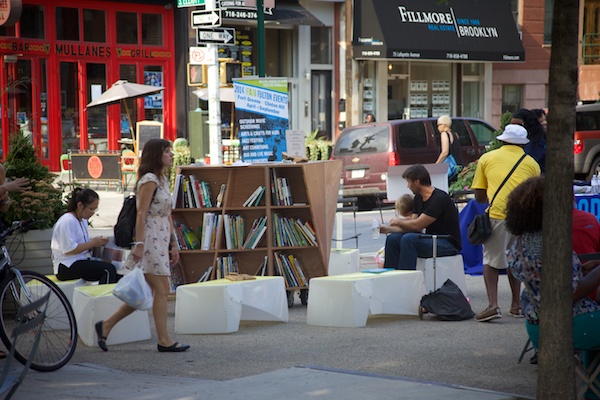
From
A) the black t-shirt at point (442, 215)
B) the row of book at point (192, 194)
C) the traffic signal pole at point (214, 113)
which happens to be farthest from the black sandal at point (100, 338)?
the traffic signal pole at point (214, 113)

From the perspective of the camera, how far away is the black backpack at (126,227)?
856cm

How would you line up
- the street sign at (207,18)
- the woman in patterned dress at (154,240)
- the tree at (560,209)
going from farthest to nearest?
the street sign at (207,18), the woman in patterned dress at (154,240), the tree at (560,209)

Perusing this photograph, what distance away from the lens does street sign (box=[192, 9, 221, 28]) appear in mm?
15453

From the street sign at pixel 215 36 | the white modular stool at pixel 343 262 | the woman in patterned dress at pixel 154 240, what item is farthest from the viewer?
the street sign at pixel 215 36

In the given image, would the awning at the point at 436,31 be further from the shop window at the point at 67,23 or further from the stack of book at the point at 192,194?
the stack of book at the point at 192,194

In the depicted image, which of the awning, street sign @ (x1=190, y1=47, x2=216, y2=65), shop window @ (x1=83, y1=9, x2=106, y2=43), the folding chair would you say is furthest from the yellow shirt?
the awning

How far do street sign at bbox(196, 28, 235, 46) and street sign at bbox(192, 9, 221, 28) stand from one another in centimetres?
12

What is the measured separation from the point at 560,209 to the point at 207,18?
35.3 ft

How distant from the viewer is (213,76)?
1742cm

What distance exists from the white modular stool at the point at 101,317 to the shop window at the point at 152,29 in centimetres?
2064

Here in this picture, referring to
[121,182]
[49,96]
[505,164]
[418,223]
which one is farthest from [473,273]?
[49,96]

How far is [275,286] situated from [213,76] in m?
8.28

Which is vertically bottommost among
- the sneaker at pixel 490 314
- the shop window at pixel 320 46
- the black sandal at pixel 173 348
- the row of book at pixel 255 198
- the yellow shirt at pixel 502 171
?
the black sandal at pixel 173 348

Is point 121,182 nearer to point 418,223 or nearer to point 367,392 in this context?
point 418,223
